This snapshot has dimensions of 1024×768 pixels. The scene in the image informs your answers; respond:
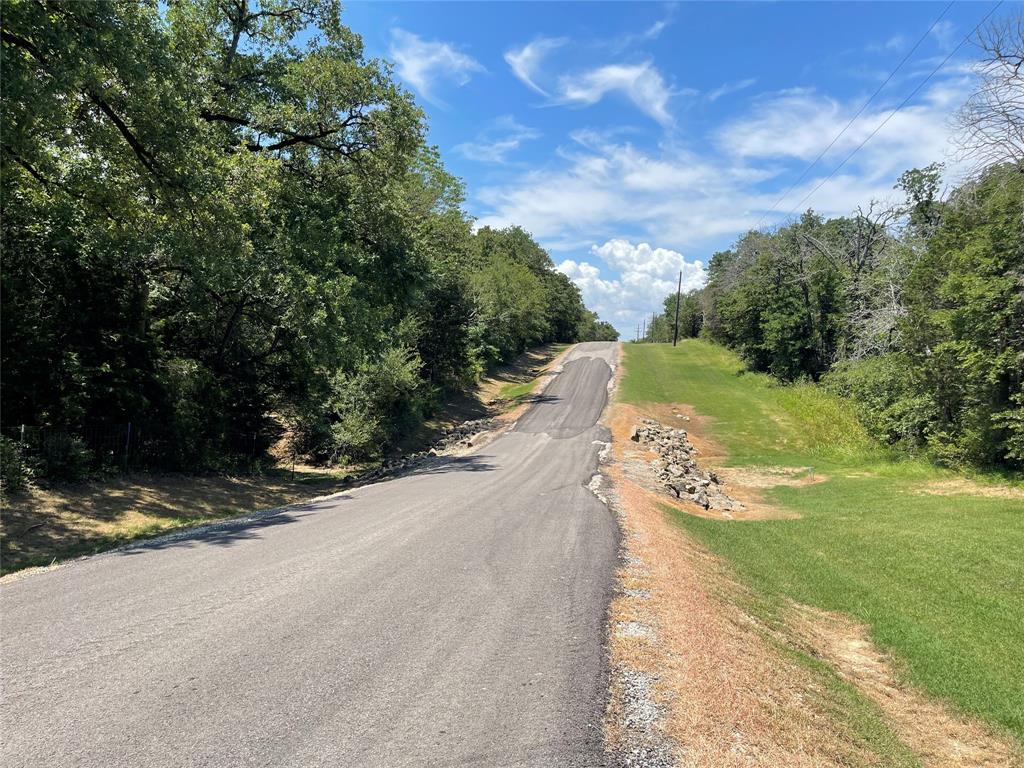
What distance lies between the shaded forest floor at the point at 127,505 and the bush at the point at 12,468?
0.22 metres

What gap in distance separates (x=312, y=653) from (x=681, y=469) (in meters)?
20.1

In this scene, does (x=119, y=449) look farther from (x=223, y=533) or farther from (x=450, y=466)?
(x=450, y=466)

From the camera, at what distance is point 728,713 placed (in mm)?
4703

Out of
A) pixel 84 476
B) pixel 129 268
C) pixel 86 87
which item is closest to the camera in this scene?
pixel 86 87

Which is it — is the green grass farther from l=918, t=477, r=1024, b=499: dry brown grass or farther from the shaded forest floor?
l=918, t=477, r=1024, b=499: dry brown grass

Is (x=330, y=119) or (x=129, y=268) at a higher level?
(x=330, y=119)

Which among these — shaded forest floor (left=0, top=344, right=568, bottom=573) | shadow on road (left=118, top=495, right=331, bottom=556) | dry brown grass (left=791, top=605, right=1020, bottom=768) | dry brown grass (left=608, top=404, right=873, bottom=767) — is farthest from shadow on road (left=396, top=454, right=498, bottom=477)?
dry brown grass (left=791, top=605, right=1020, bottom=768)

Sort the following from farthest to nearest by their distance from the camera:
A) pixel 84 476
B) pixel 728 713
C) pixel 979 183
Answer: pixel 979 183
pixel 84 476
pixel 728 713

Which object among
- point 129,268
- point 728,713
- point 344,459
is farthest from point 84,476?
point 728,713

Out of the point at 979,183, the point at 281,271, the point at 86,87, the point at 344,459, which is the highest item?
the point at 979,183

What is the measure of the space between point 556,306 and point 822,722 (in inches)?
3394

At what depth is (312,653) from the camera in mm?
5078

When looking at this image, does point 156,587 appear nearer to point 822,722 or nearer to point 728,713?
point 728,713

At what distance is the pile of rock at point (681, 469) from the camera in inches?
761
